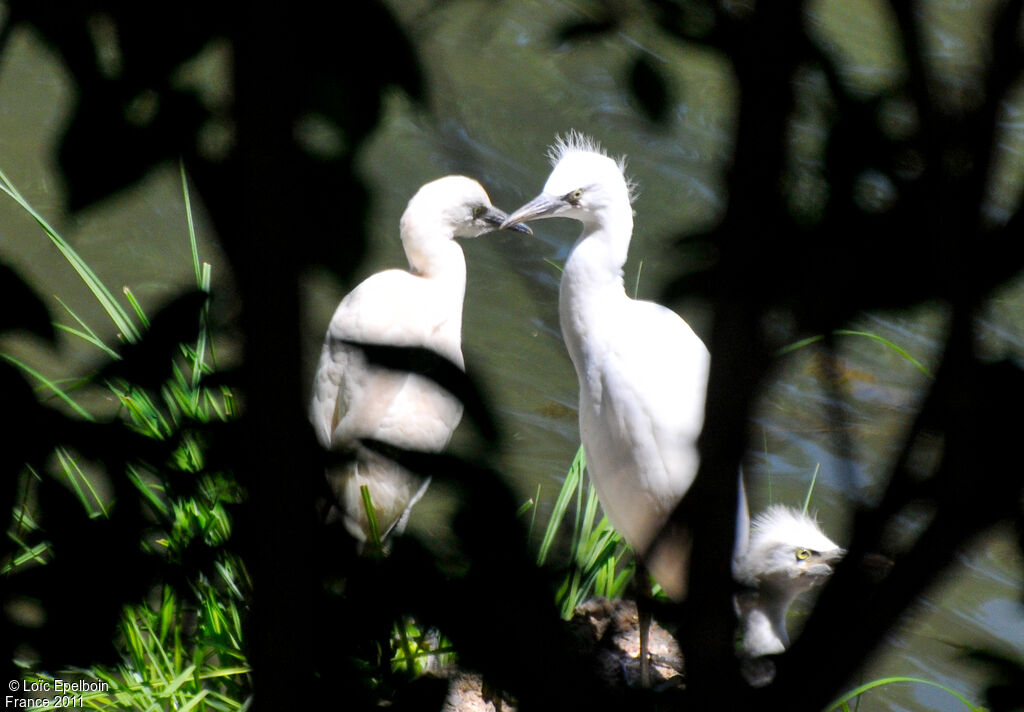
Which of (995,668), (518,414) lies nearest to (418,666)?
(995,668)

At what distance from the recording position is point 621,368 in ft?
9.14

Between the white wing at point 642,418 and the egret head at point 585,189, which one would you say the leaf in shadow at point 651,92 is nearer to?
the white wing at point 642,418

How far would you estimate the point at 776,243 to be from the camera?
0.85 m

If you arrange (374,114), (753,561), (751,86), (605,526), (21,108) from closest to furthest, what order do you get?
(751,86) → (374,114) → (753,561) → (605,526) → (21,108)

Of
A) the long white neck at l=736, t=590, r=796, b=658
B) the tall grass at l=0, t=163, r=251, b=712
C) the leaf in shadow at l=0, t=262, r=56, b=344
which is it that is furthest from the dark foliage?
the long white neck at l=736, t=590, r=796, b=658

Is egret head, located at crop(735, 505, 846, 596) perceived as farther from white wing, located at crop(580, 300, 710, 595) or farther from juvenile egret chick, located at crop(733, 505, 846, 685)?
white wing, located at crop(580, 300, 710, 595)

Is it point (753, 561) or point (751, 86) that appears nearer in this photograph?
point (751, 86)

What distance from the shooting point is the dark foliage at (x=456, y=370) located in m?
0.72

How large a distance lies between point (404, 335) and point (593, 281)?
571 millimetres

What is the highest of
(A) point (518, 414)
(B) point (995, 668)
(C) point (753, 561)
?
(B) point (995, 668)

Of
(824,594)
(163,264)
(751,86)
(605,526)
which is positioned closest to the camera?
(751,86)

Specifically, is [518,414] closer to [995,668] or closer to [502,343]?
[502,343]

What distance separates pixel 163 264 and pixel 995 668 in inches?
181

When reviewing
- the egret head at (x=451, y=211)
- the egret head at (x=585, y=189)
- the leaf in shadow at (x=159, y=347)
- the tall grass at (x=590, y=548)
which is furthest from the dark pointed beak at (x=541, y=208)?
the leaf in shadow at (x=159, y=347)
